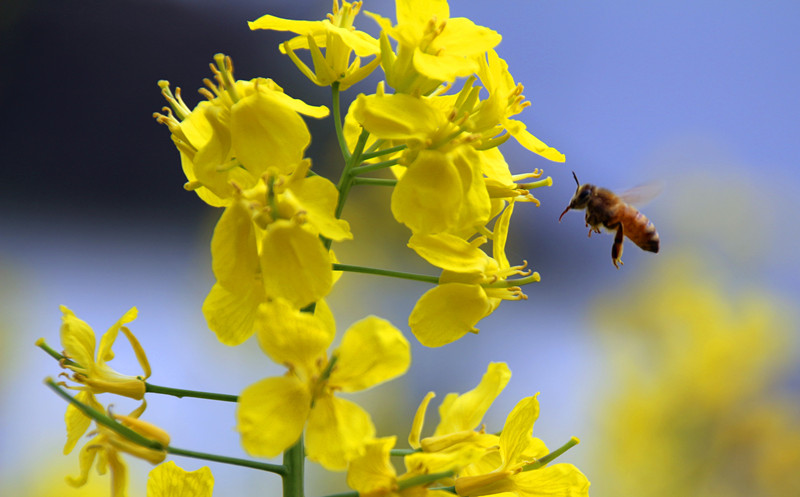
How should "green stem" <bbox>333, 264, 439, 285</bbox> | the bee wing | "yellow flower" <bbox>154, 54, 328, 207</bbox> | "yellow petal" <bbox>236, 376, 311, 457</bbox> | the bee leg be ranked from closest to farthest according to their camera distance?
1. "yellow petal" <bbox>236, 376, 311, 457</bbox>
2. "yellow flower" <bbox>154, 54, 328, 207</bbox>
3. "green stem" <bbox>333, 264, 439, 285</bbox>
4. the bee leg
5. the bee wing

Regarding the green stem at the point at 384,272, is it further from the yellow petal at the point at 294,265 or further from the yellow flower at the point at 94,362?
the yellow flower at the point at 94,362

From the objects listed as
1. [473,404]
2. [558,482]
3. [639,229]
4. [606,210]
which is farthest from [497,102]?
[639,229]

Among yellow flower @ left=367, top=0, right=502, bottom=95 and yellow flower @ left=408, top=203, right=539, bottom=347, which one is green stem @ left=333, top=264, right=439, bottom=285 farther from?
yellow flower @ left=367, top=0, right=502, bottom=95

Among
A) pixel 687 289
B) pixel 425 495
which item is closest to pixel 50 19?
pixel 687 289

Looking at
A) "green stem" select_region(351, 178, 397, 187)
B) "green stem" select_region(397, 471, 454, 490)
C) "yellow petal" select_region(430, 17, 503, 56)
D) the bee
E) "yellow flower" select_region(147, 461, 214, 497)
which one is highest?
"yellow petal" select_region(430, 17, 503, 56)

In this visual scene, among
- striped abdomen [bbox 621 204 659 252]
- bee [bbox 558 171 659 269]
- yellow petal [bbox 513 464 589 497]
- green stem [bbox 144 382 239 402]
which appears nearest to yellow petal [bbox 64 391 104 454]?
green stem [bbox 144 382 239 402]
